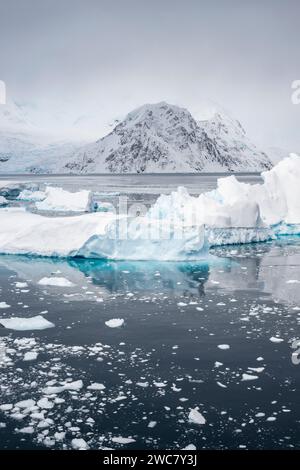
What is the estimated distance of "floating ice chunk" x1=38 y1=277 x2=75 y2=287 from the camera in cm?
1505

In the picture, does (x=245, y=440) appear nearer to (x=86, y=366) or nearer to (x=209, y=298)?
(x=86, y=366)

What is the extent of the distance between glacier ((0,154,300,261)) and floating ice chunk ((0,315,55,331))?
791 cm

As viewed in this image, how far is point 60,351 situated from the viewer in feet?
31.1

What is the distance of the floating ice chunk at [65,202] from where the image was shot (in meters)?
38.0

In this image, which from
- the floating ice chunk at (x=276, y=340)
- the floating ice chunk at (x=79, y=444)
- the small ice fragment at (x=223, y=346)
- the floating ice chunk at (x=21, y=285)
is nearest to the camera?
the floating ice chunk at (x=79, y=444)

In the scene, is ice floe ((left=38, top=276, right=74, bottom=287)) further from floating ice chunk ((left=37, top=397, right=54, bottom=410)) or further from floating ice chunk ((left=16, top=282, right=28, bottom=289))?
floating ice chunk ((left=37, top=397, right=54, bottom=410))

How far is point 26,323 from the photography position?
35.6ft

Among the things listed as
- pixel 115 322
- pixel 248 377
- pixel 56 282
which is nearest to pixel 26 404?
pixel 248 377

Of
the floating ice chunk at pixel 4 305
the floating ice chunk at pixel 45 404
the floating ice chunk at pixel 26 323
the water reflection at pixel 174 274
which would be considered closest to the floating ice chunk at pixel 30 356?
the floating ice chunk at pixel 26 323

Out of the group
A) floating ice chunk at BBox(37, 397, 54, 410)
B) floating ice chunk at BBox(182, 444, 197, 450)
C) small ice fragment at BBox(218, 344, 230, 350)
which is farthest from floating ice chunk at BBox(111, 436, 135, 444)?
small ice fragment at BBox(218, 344, 230, 350)

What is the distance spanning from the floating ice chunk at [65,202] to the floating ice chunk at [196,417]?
31.3 metres

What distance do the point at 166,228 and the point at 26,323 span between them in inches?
340

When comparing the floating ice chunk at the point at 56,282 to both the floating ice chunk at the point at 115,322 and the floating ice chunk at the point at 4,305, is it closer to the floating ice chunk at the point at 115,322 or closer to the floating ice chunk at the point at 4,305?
the floating ice chunk at the point at 4,305
